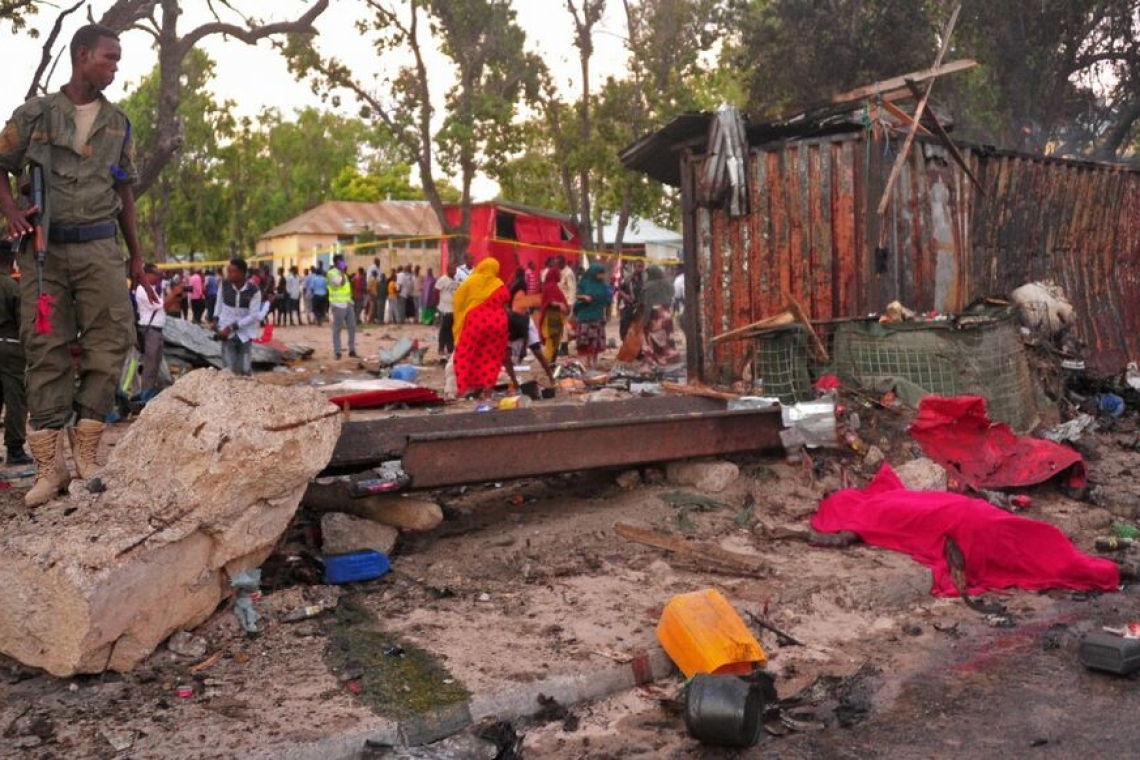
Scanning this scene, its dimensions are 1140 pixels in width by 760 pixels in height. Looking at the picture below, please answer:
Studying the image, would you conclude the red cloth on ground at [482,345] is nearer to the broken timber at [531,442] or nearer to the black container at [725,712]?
the broken timber at [531,442]

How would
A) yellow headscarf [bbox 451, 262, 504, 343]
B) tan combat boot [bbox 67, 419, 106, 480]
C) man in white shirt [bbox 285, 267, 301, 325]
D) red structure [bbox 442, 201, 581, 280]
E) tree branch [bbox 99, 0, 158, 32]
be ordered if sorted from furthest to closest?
1. red structure [bbox 442, 201, 581, 280]
2. man in white shirt [bbox 285, 267, 301, 325]
3. yellow headscarf [bbox 451, 262, 504, 343]
4. tree branch [bbox 99, 0, 158, 32]
5. tan combat boot [bbox 67, 419, 106, 480]

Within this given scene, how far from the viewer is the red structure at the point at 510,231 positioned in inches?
1342

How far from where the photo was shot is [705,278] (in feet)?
33.9

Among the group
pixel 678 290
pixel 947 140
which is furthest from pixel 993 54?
pixel 947 140

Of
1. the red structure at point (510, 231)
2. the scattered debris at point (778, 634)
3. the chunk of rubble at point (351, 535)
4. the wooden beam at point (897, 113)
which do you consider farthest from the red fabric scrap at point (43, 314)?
the red structure at point (510, 231)

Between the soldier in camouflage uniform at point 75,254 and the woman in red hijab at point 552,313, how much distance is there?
9.79m

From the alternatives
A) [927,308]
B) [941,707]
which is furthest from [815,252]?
[941,707]

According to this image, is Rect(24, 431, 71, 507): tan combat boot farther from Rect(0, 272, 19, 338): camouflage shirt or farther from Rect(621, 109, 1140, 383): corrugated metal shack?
Rect(621, 109, 1140, 383): corrugated metal shack

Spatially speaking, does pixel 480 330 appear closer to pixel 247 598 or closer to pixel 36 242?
pixel 36 242

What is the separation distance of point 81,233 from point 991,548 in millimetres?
4477

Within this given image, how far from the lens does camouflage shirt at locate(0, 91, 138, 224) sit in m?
4.45

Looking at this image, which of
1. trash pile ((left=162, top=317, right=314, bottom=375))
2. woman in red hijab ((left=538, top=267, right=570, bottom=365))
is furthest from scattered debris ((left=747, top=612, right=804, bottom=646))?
woman in red hijab ((left=538, top=267, right=570, bottom=365))

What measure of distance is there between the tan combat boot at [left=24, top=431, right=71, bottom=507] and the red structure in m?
28.2

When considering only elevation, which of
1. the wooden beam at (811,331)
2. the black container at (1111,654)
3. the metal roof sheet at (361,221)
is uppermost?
the metal roof sheet at (361,221)
